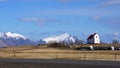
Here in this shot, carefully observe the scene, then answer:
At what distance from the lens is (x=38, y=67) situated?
21.5 m

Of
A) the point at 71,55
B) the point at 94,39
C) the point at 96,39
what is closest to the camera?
the point at 71,55

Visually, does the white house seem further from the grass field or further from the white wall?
the grass field

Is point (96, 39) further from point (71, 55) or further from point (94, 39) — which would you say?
point (71, 55)

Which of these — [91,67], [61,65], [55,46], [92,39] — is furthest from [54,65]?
[92,39]

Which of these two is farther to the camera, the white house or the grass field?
the white house

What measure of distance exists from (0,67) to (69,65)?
4.21 m

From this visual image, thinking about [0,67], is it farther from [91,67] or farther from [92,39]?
[92,39]

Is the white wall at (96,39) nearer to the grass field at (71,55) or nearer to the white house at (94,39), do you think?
the white house at (94,39)

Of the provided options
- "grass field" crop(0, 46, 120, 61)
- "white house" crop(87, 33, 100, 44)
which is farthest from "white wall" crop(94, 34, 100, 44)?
"grass field" crop(0, 46, 120, 61)

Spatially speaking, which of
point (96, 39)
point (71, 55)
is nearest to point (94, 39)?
point (96, 39)

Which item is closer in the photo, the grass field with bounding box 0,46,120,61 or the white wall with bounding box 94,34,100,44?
the grass field with bounding box 0,46,120,61

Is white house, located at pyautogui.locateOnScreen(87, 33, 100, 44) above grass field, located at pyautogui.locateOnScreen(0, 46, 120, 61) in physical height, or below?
above

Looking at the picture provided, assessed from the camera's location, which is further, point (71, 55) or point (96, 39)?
point (96, 39)

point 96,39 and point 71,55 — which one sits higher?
point 96,39
